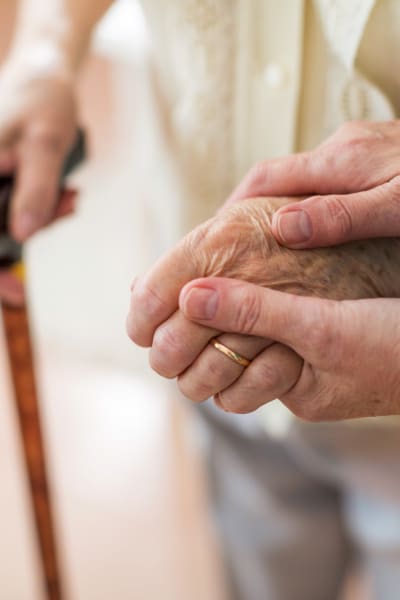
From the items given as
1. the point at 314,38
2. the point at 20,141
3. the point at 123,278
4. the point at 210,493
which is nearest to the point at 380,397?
the point at 314,38

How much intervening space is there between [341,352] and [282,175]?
0.14 m

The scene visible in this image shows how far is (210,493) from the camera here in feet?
4.75

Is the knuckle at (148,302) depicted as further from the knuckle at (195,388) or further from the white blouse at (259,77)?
the white blouse at (259,77)

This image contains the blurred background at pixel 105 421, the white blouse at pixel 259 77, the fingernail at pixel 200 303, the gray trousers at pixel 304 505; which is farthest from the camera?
the blurred background at pixel 105 421

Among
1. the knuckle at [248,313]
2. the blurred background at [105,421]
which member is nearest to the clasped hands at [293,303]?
the knuckle at [248,313]

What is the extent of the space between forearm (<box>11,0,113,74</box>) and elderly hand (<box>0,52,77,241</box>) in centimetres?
2

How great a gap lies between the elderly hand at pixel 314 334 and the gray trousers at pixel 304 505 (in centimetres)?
42

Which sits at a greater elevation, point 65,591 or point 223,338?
point 223,338

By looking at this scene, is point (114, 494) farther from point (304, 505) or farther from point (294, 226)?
point (294, 226)

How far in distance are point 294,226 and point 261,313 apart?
6 cm

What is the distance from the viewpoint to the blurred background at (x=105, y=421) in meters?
1.43

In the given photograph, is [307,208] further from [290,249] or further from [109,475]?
[109,475]

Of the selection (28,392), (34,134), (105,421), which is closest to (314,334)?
(34,134)

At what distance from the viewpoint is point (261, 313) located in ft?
1.55
